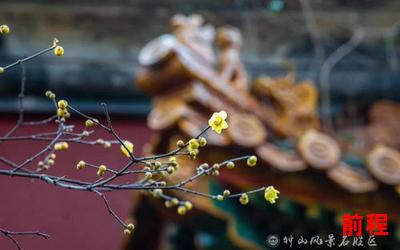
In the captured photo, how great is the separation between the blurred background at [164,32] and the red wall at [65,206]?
0.88 ft

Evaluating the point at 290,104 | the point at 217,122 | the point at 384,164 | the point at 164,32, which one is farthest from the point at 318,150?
the point at 164,32

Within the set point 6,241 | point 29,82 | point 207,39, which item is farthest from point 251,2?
point 6,241

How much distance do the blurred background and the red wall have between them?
27 cm

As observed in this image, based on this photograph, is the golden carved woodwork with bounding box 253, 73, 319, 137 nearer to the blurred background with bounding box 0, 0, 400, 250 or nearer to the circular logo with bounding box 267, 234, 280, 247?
the circular logo with bounding box 267, 234, 280, 247

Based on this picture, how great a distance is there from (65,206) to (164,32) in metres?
1.51

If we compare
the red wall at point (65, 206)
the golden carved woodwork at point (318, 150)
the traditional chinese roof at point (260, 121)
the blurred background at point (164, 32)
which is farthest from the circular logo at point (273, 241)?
the blurred background at point (164, 32)

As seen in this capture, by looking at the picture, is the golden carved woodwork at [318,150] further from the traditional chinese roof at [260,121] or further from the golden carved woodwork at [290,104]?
the golden carved woodwork at [290,104]

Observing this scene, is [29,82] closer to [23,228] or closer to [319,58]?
[23,228]

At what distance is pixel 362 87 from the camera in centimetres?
496

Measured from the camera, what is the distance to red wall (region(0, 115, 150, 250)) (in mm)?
3873

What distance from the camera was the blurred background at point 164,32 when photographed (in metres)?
4.76

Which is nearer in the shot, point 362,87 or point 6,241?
point 6,241

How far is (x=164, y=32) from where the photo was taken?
203 inches

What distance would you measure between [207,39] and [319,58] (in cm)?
177
